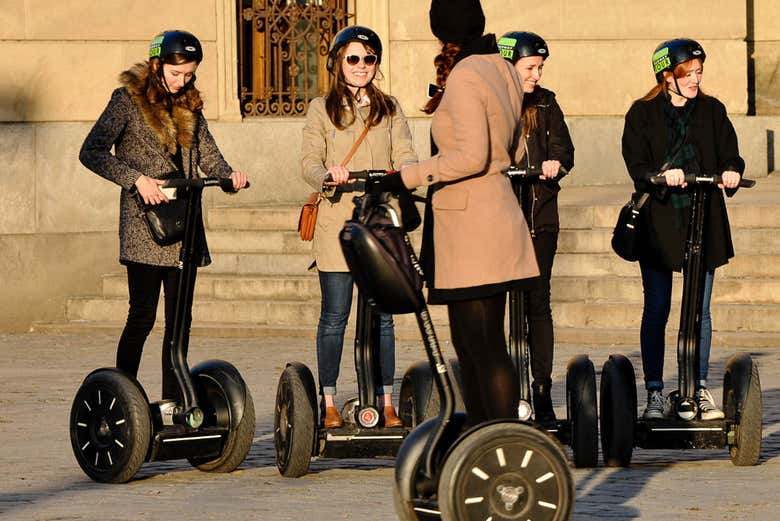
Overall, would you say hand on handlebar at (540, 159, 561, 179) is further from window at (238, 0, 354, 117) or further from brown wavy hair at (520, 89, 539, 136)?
window at (238, 0, 354, 117)

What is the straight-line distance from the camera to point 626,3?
54.4 ft

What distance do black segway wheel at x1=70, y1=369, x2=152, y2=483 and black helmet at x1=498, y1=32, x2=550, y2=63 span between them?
223 cm

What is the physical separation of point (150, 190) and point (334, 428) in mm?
1253

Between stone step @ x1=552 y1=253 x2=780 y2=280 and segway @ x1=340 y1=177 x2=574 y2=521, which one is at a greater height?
stone step @ x1=552 y1=253 x2=780 y2=280

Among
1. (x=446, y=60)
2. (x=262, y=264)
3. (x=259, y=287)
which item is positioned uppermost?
(x=446, y=60)

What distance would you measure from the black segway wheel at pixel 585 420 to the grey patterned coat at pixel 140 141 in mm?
1686

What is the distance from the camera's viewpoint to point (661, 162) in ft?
26.8

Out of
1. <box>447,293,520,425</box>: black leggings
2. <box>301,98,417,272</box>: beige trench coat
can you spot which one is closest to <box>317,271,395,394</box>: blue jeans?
<box>301,98,417,272</box>: beige trench coat

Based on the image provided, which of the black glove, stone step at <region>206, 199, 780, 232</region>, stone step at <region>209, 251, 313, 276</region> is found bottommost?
stone step at <region>209, 251, 313, 276</region>

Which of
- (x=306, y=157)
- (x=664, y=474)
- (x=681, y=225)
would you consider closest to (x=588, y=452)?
(x=664, y=474)

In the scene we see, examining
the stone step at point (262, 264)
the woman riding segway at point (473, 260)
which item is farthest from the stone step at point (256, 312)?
the woman riding segway at point (473, 260)

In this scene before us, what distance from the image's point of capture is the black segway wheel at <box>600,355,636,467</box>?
7770 mm

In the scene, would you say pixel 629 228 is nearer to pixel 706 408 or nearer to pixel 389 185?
pixel 706 408

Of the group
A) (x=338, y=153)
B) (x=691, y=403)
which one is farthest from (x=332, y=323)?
(x=691, y=403)
